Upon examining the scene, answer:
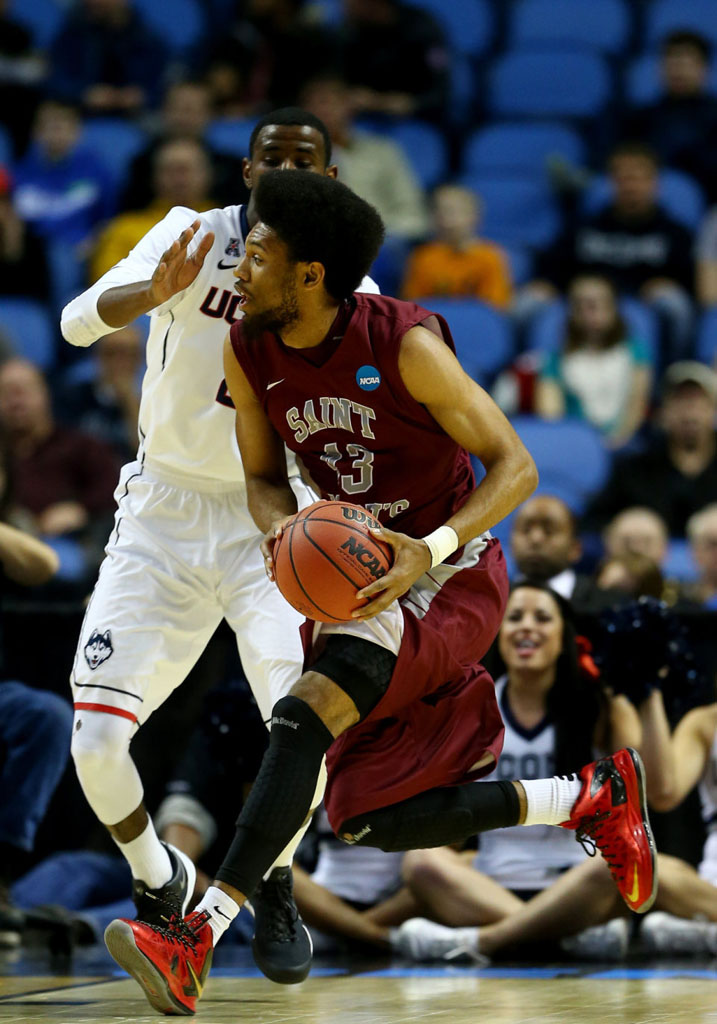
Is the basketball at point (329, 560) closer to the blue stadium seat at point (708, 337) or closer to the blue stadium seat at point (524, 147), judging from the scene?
the blue stadium seat at point (708, 337)

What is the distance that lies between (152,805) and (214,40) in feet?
26.0

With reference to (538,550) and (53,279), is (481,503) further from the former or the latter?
(53,279)

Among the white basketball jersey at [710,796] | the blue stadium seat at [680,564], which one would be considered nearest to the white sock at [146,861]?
the white basketball jersey at [710,796]

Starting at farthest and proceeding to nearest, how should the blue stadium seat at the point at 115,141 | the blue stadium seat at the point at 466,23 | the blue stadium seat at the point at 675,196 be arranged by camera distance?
the blue stadium seat at the point at 466,23 < the blue stadium seat at the point at 115,141 < the blue stadium seat at the point at 675,196

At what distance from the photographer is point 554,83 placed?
1186 centimetres

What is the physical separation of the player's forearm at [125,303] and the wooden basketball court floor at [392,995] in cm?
182

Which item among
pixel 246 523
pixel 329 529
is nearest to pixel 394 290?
pixel 246 523

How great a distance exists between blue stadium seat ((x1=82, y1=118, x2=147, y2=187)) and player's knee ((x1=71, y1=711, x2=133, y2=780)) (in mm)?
7783

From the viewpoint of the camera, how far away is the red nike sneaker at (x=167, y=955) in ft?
12.2

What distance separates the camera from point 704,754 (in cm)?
595

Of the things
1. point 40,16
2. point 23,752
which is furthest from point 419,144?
point 23,752

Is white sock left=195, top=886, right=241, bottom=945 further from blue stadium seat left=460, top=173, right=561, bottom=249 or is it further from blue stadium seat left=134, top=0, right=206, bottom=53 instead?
blue stadium seat left=134, top=0, right=206, bottom=53

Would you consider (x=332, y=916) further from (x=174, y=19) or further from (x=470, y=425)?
(x=174, y=19)

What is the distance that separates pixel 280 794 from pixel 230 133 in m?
8.58
